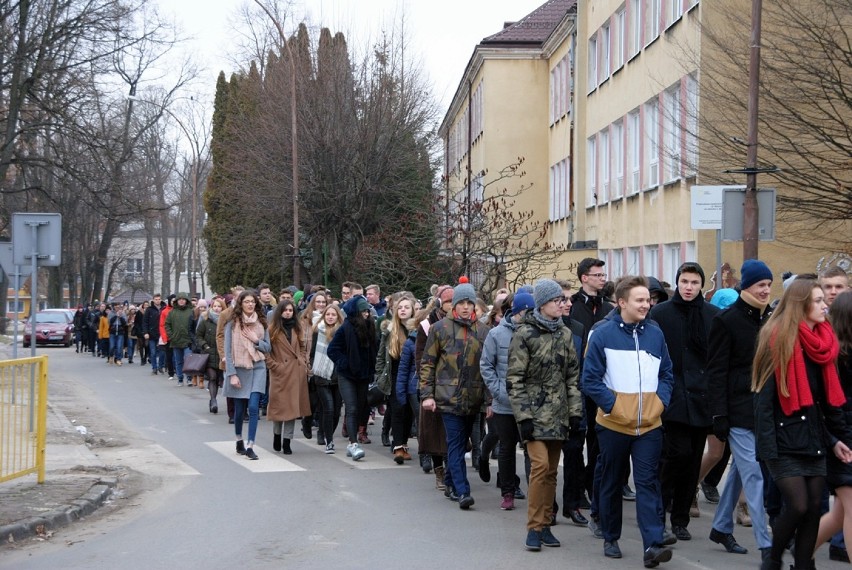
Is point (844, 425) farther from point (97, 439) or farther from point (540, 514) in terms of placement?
point (97, 439)

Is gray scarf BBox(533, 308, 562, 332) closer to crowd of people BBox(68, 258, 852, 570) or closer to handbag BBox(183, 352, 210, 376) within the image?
crowd of people BBox(68, 258, 852, 570)

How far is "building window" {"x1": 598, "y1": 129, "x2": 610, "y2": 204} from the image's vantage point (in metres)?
35.8

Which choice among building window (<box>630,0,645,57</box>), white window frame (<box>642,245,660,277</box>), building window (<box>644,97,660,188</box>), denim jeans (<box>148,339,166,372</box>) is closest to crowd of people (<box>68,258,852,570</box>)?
building window (<box>644,97,660,188</box>)

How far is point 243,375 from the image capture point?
1402 centimetres

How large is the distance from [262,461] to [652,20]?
19186 millimetres

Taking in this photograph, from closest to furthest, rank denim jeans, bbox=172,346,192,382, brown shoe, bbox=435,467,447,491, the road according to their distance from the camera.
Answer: the road → brown shoe, bbox=435,467,447,491 → denim jeans, bbox=172,346,192,382

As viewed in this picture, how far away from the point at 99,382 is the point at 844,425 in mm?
24318

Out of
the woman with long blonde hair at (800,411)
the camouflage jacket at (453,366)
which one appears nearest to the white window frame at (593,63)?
the camouflage jacket at (453,366)

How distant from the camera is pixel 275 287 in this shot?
153ft

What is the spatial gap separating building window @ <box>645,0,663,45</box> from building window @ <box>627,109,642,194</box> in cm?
236

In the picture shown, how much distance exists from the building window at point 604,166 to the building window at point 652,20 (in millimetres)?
5775

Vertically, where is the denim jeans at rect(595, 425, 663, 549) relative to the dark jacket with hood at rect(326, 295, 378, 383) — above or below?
below

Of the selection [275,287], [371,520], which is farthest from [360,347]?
[275,287]

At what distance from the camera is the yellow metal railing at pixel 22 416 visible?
10.7 meters
